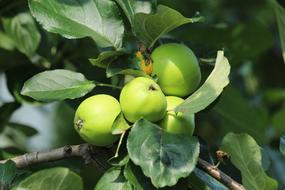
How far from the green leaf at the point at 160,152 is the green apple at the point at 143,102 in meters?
0.02

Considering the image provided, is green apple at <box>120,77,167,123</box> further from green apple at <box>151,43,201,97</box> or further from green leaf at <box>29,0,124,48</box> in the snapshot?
green leaf at <box>29,0,124,48</box>

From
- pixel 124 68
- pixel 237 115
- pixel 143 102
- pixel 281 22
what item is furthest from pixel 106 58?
pixel 237 115

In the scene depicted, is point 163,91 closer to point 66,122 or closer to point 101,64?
point 101,64

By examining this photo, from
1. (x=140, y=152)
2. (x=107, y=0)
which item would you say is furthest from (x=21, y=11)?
(x=140, y=152)

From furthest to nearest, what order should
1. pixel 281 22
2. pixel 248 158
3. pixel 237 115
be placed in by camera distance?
pixel 237 115
pixel 281 22
pixel 248 158

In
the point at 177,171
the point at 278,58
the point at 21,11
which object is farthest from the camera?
the point at 278,58

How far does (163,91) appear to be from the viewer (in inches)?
43.9

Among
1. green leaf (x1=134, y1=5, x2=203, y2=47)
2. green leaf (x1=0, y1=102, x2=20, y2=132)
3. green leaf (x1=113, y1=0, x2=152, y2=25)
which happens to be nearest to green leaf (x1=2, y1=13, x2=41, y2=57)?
green leaf (x1=0, y1=102, x2=20, y2=132)

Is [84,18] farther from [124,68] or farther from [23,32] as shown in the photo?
[23,32]

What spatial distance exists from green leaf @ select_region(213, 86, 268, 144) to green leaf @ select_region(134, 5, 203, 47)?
0.71 m

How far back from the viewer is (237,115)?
1901mm

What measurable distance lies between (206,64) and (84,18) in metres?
0.26

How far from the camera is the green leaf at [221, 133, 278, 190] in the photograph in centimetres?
116

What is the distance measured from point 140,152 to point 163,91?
0.16 metres
